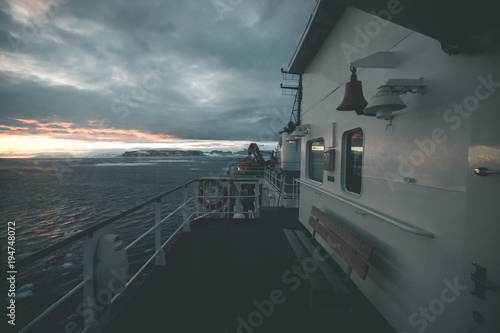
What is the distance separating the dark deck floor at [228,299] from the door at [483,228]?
1498 millimetres

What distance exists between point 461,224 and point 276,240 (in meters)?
4.13

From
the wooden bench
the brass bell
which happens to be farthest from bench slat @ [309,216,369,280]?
the brass bell

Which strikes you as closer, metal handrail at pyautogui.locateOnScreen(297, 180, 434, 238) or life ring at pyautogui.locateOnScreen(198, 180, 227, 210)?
metal handrail at pyautogui.locateOnScreen(297, 180, 434, 238)

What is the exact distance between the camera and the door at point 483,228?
1.70 meters

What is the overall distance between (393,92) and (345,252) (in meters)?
2.43

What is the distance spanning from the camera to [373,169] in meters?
3.47

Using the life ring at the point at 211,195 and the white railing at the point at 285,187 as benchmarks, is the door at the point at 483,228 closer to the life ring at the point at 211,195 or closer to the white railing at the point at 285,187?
the life ring at the point at 211,195

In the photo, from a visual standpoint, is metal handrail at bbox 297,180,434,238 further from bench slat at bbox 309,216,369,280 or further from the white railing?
the white railing

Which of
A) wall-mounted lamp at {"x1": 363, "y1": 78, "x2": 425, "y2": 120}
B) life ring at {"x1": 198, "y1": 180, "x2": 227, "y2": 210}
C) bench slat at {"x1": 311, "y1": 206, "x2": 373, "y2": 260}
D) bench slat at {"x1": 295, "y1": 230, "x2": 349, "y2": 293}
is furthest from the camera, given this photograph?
life ring at {"x1": 198, "y1": 180, "x2": 227, "y2": 210}

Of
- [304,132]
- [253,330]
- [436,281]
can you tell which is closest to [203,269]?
[253,330]

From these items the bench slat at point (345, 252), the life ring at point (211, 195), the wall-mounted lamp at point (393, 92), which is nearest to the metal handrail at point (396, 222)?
the bench slat at point (345, 252)

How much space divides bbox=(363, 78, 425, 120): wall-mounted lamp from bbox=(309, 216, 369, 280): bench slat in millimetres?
1988

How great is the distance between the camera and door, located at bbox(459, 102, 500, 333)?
170 cm

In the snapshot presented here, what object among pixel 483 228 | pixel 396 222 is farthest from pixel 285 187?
pixel 483 228
